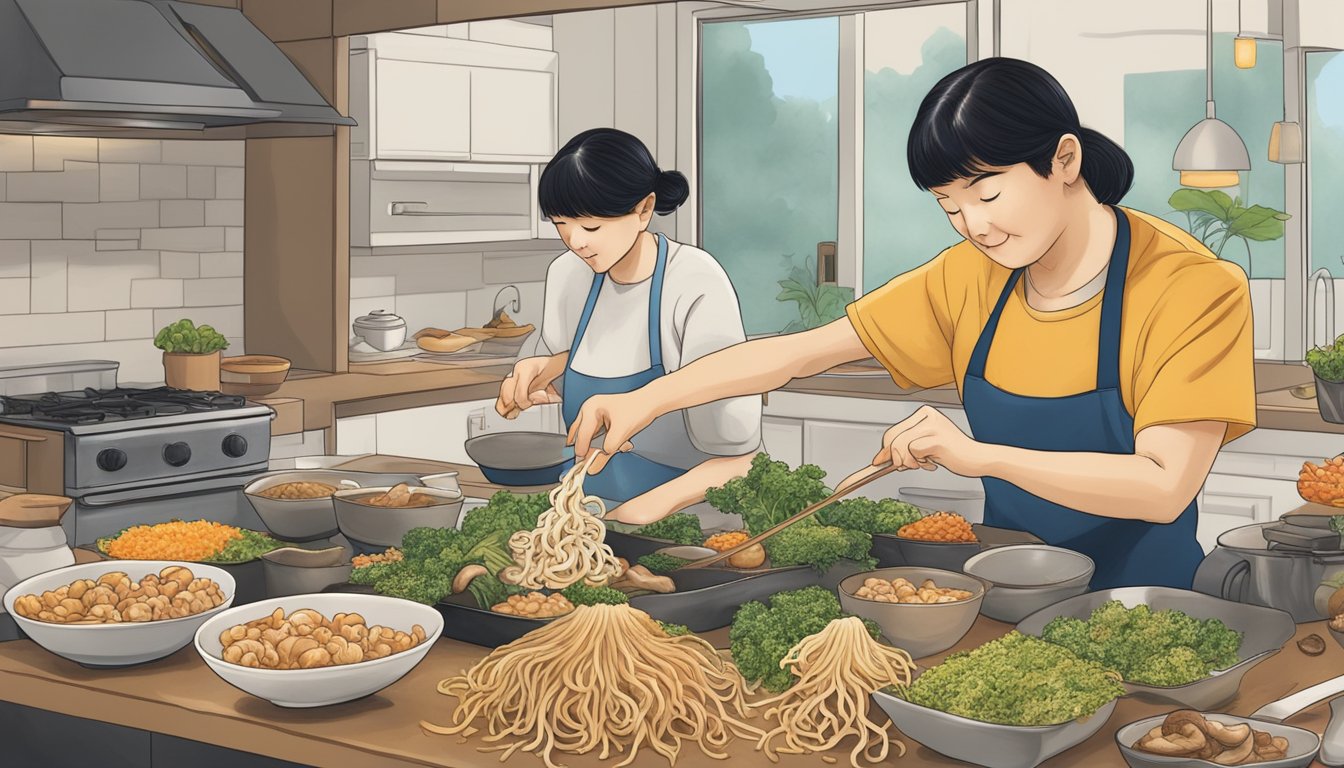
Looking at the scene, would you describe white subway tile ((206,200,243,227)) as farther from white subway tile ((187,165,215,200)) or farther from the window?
the window

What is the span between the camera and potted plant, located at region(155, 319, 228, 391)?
4.41 m

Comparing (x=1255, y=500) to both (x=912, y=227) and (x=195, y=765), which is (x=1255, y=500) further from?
(x=195, y=765)

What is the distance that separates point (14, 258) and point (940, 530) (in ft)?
11.0

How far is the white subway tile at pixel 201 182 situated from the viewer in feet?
16.4

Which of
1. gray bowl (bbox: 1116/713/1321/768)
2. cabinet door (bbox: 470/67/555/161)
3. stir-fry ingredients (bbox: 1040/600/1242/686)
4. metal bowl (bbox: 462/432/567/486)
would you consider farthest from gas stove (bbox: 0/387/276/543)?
gray bowl (bbox: 1116/713/1321/768)

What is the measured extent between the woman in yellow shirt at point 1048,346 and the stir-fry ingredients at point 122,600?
74 centimetres

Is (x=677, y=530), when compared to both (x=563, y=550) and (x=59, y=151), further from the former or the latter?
(x=59, y=151)

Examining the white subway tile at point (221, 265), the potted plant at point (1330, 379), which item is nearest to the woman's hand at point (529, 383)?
the white subway tile at point (221, 265)

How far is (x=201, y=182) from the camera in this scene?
503cm

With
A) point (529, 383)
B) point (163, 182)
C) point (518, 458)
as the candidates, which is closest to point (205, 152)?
point (163, 182)

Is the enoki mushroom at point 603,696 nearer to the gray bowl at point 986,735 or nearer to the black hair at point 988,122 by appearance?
the gray bowl at point 986,735

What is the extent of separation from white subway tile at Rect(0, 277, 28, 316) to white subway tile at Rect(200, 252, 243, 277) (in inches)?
27.8

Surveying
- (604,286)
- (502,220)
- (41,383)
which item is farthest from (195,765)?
(502,220)

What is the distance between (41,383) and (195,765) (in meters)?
2.95
